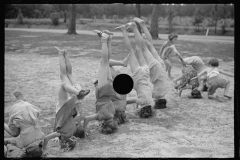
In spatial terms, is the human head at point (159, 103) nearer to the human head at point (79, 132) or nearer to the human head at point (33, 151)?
the human head at point (79, 132)

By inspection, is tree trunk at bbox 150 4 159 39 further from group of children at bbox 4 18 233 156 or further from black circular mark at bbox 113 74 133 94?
black circular mark at bbox 113 74 133 94

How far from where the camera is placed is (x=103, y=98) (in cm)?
654

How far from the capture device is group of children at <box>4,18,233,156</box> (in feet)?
17.3

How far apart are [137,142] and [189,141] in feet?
A: 3.54

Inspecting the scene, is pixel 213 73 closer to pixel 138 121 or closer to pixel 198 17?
pixel 138 121

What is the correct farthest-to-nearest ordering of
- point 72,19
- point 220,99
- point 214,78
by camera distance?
point 72,19, point 220,99, point 214,78

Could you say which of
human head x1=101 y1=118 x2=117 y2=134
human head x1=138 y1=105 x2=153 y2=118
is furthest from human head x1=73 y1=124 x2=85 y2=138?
human head x1=138 y1=105 x2=153 y2=118

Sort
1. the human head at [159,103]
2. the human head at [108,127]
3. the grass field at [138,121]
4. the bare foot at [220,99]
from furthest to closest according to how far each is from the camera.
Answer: the bare foot at [220,99] → the human head at [159,103] → the human head at [108,127] → the grass field at [138,121]

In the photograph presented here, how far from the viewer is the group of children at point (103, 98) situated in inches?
207

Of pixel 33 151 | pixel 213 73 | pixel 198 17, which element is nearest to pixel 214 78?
pixel 213 73

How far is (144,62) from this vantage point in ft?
25.2

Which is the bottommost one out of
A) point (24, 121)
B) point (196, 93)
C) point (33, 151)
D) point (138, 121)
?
point (33, 151)

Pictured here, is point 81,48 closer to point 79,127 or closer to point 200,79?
point 200,79

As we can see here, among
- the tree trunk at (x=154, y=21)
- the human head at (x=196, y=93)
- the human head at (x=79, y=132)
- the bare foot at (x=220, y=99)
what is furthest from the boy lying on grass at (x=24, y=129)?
the tree trunk at (x=154, y=21)
